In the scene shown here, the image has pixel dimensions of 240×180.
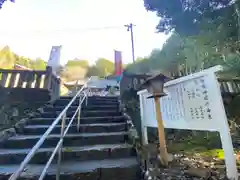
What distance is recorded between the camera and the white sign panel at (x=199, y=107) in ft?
6.61

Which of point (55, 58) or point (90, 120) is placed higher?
point (55, 58)

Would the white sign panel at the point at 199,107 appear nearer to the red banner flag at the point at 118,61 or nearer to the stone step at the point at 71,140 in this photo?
the stone step at the point at 71,140

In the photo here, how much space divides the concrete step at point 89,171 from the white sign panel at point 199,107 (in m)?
0.99

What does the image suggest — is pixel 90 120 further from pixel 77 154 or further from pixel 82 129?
pixel 77 154

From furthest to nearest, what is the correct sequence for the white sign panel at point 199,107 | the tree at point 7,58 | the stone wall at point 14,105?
the tree at point 7,58
the stone wall at point 14,105
the white sign panel at point 199,107

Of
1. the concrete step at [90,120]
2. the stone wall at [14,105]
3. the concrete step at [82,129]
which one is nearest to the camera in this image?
the concrete step at [82,129]

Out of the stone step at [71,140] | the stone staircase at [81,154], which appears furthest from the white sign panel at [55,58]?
the stone step at [71,140]

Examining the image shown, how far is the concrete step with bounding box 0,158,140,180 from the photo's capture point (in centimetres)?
209

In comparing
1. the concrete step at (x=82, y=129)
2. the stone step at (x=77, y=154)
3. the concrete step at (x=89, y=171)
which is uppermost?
the concrete step at (x=82, y=129)

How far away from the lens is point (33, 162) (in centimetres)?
254

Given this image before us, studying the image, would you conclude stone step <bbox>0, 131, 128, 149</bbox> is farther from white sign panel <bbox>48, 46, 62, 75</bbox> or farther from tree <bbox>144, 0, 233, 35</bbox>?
white sign panel <bbox>48, 46, 62, 75</bbox>

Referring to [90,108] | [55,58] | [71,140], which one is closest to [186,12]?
[90,108]

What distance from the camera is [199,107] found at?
2.36m

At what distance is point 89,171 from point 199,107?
1.60 metres
